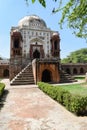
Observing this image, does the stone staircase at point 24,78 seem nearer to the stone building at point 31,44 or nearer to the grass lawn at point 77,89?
the stone building at point 31,44

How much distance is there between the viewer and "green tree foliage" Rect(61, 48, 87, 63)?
7015 cm

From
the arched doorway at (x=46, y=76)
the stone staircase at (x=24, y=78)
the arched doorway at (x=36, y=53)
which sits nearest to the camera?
the stone staircase at (x=24, y=78)

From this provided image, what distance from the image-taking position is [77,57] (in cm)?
7138

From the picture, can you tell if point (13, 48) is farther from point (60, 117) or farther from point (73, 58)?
point (73, 58)

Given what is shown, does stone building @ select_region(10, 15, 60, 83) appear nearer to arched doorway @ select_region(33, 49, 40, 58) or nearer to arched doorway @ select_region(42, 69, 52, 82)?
arched doorway @ select_region(33, 49, 40, 58)

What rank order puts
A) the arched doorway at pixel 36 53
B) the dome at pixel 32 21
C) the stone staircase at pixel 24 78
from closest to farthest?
1. the stone staircase at pixel 24 78
2. the arched doorway at pixel 36 53
3. the dome at pixel 32 21

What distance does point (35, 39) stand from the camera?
34.9 metres

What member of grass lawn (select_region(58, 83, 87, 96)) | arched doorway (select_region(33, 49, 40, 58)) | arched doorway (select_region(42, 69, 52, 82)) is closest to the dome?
arched doorway (select_region(33, 49, 40, 58))

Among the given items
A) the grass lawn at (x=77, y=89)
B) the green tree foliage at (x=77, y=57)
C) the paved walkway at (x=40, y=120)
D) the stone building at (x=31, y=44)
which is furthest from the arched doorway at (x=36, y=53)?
→ the green tree foliage at (x=77, y=57)

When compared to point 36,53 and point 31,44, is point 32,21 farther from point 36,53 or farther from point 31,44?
point 36,53

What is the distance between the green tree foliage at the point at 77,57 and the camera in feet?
230

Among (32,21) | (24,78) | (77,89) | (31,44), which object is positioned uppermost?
(32,21)

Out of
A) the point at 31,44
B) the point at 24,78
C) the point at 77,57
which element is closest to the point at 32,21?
→ the point at 31,44

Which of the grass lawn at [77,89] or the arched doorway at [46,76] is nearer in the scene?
the grass lawn at [77,89]
